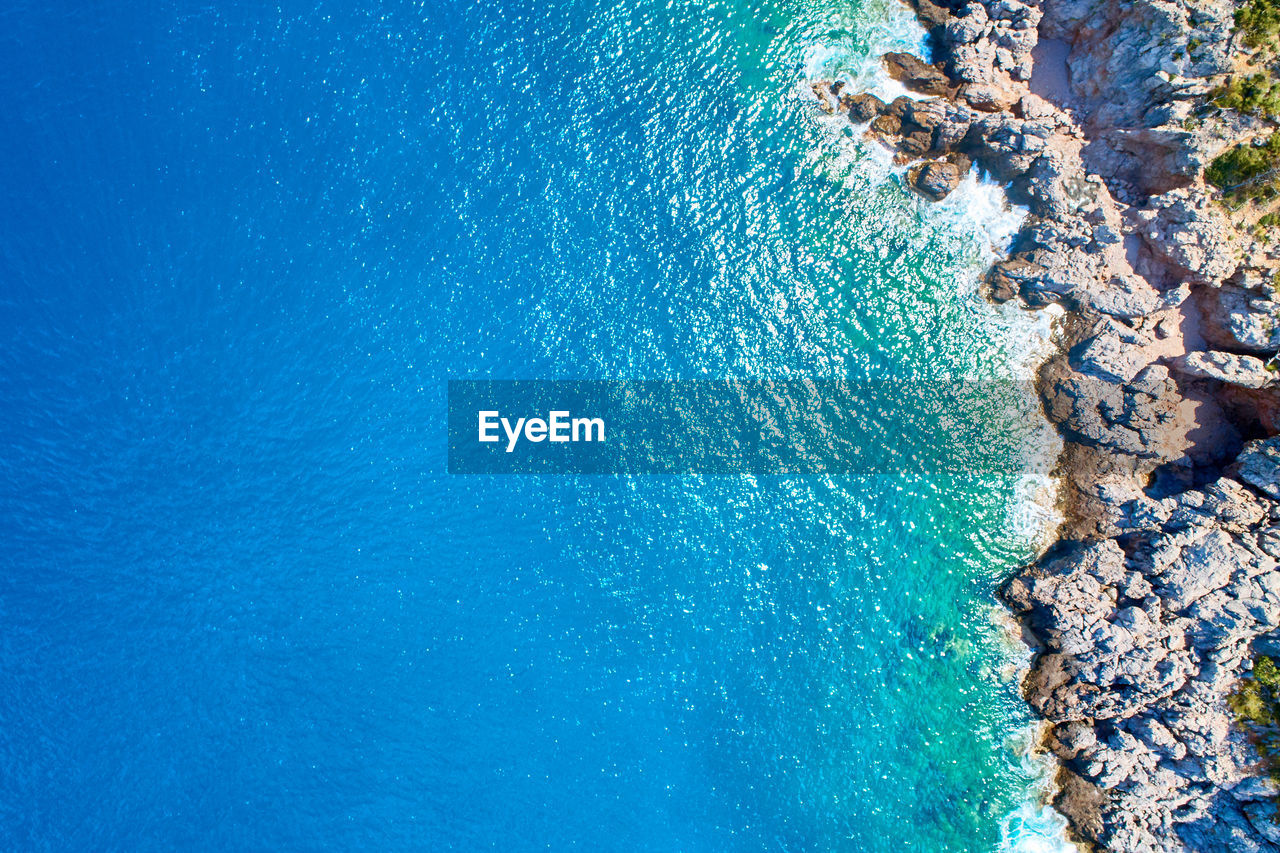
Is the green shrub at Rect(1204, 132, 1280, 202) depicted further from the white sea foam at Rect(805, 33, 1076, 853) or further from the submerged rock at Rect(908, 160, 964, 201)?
the submerged rock at Rect(908, 160, 964, 201)

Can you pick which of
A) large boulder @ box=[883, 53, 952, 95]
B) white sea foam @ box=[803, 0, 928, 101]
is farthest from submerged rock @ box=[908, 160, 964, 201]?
white sea foam @ box=[803, 0, 928, 101]

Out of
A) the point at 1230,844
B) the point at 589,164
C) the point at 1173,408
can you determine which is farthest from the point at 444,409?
the point at 1230,844

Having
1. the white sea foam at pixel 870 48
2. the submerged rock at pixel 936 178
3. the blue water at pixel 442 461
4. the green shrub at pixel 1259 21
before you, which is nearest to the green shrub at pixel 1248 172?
the green shrub at pixel 1259 21

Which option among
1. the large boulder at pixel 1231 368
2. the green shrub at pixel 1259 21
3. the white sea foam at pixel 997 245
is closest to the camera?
the green shrub at pixel 1259 21

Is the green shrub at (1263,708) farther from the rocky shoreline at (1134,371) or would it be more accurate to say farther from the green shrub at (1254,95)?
the green shrub at (1254,95)

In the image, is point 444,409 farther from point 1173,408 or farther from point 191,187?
point 1173,408

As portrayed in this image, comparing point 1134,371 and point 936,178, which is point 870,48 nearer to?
point 936,178

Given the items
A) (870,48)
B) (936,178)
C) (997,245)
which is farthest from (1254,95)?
(870,48)
